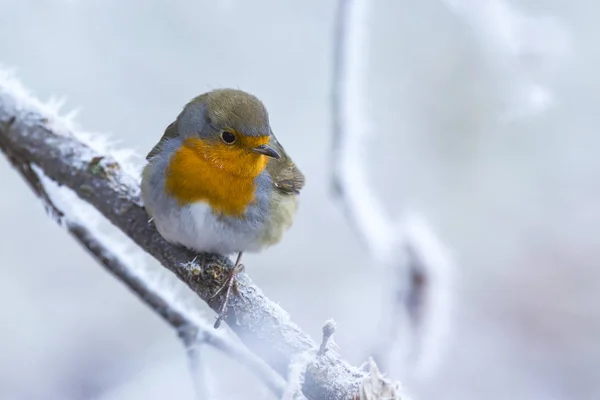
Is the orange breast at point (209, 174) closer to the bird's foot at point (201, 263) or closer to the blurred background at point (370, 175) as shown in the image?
the bird's foot at point (201, 263)

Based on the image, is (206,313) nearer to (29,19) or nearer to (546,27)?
(546,27)

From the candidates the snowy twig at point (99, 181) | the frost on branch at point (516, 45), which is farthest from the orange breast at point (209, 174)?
the frost on branch at point (516, 45)

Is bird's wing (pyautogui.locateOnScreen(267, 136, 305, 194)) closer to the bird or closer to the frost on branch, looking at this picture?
the bird

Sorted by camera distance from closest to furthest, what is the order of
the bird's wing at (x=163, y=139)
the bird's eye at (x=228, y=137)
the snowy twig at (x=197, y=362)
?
1. the snowy twig at (x=197, y=362)
2. the bird's eye at (x=228, y=137)
3. the bird's wing at (x=163, y=139)

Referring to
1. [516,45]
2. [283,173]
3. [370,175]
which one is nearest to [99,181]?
[283,173]

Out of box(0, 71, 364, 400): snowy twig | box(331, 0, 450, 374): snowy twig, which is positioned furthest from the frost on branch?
box(0, 71, 364, 400): snowy twig

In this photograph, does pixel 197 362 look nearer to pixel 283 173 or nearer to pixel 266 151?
pixel 266 151
